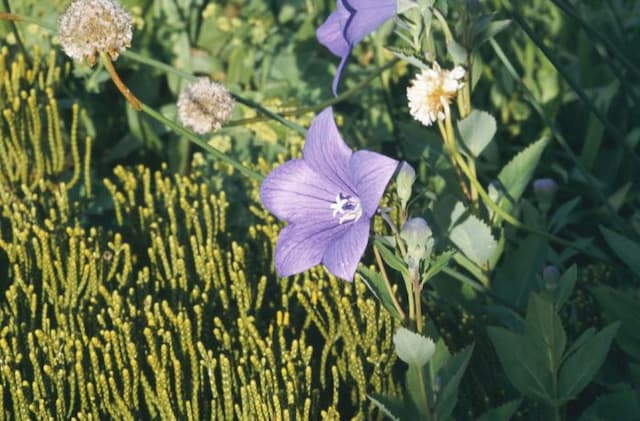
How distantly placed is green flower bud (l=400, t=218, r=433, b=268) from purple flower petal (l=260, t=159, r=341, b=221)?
279 millimetres

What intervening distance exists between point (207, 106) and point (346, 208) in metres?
0.50

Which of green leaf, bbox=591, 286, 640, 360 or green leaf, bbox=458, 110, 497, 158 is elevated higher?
green leaf, bbox=458, 110, 497, 158

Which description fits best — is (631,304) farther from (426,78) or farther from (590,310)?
(426,78)

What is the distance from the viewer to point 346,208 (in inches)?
69.1

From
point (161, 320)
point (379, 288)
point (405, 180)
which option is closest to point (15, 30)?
point (161, 320)

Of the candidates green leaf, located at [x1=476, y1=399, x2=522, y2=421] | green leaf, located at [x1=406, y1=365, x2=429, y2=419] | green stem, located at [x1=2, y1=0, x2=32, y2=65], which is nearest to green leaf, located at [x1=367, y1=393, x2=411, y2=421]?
green leaf, located at [x1=406, y1=365, x2=429, y2=419]

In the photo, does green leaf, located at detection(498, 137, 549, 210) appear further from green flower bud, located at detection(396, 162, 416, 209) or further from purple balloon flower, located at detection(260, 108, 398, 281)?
green flower bud, located at detection(396, 162, 416, 209)

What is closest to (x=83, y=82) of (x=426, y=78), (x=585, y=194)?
(x=585, y=194)

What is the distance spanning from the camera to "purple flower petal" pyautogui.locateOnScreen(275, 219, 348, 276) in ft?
5.56

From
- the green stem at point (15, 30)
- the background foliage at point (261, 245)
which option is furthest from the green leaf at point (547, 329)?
the green stem at point (15, 30)

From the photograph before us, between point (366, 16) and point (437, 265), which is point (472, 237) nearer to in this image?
point (437, 265)

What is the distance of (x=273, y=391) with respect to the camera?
1951 mm

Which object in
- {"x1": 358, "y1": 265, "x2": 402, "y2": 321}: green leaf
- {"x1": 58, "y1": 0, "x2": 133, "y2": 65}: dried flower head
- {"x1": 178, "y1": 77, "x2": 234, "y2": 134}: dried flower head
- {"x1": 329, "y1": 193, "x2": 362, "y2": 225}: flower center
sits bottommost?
{"x1": 358, "y1": 265, "x2": 402, "y2": 321}: green leaf

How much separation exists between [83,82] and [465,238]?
5.50 ft
